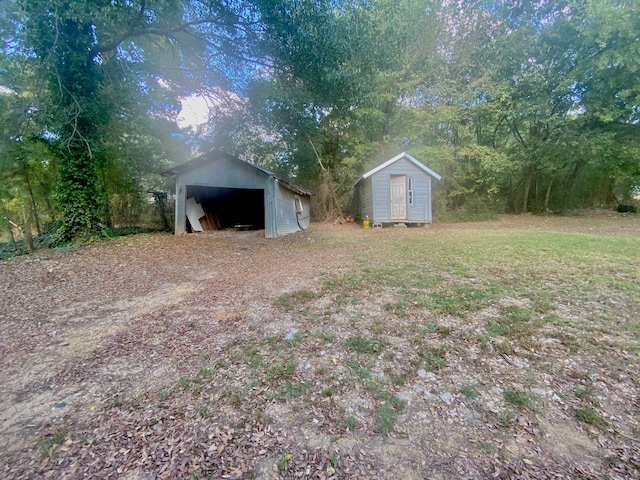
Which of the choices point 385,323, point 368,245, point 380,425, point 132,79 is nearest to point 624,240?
point 368,245

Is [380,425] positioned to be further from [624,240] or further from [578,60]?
[578,60]

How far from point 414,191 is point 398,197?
2.56 feet

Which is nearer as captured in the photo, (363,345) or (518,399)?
(518,399)

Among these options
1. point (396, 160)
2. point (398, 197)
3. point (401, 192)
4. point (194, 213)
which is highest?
point (396, 160)

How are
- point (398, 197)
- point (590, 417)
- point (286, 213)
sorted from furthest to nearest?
point (398, 197)
point (286, 213)
point (590, 417)

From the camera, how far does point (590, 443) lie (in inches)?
66.6

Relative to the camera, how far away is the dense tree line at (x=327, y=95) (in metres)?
6.72

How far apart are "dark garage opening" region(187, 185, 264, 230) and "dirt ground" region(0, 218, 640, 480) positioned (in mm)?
10027

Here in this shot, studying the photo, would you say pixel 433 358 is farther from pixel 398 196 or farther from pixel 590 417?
pixel 398 196

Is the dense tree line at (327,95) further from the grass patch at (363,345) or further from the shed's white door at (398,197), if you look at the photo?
the grass patch at (363,345)

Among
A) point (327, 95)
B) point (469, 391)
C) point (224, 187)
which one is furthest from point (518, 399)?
point (224, 187)

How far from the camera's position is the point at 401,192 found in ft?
43.4

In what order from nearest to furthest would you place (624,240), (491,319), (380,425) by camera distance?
(380,425), (491,319), (624,240)

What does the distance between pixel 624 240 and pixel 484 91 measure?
1093cm
